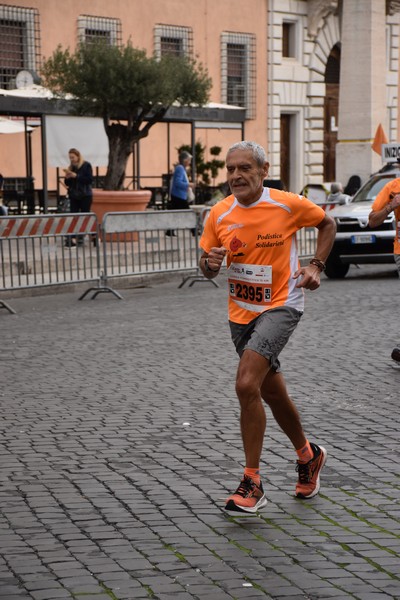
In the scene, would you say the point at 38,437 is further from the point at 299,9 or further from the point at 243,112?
the point at 299,9

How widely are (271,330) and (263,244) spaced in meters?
0.42

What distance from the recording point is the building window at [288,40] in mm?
39969

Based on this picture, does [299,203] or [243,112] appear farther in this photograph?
[243,112]

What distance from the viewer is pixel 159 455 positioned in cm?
718

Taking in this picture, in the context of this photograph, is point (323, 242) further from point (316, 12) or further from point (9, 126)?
point (316, 12)

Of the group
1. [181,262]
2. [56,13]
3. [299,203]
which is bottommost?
[181,262]

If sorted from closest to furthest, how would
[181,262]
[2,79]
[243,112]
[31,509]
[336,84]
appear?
[31,509], [181,262], [2,79], [243,112], [336,84]

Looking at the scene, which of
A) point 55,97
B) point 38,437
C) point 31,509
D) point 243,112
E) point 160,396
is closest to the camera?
point 31,509

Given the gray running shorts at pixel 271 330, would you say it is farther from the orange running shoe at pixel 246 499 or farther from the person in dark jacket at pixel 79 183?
the person in dark jacket at pixel 79 183

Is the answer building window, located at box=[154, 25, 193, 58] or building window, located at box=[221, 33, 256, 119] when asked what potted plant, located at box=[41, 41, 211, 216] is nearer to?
building window, located at box=[154, 25, 193, 58]

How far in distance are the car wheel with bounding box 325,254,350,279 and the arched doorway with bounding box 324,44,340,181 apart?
2262 centimetres

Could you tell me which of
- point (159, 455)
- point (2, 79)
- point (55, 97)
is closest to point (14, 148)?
point (2, 79)

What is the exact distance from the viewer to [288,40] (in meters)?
40.2

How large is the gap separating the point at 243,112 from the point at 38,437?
2867 cm
